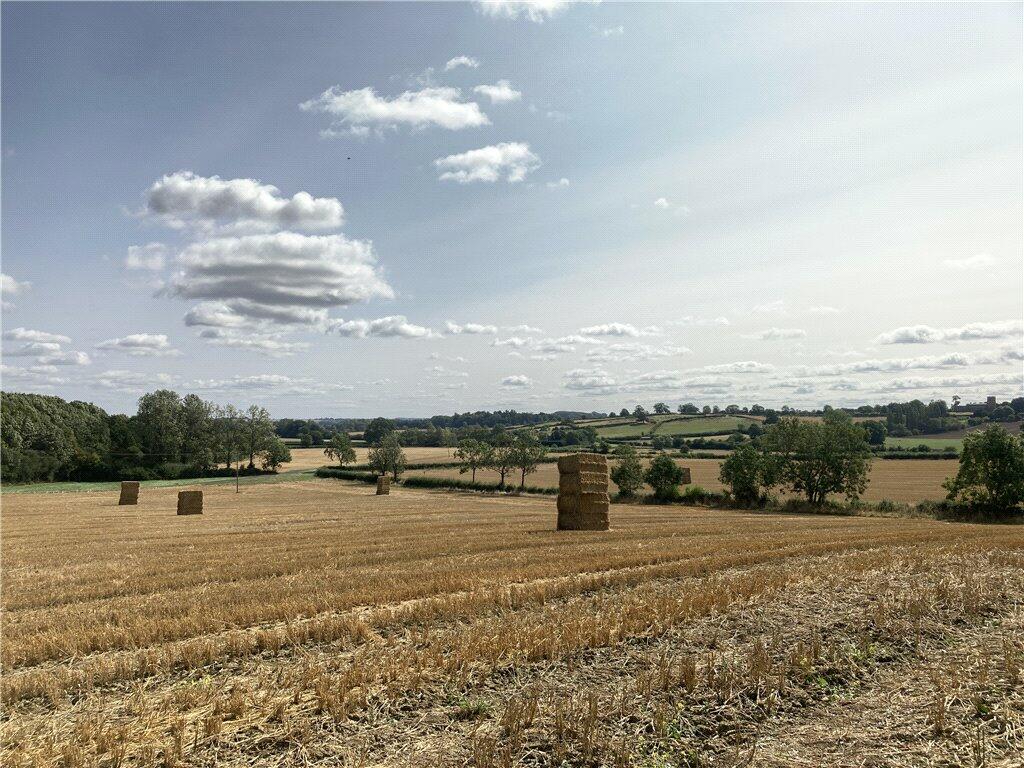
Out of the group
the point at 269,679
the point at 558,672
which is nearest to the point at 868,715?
the point at 558,672

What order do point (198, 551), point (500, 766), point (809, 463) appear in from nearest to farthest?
point (500, 766)
point (198, 551)
point (809, 463)

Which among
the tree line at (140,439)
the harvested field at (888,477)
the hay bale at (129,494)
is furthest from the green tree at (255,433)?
the hay bale at (129,494)

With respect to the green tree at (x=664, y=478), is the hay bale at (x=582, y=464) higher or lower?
higher

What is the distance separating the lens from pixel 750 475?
5100cm

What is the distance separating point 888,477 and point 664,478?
29025 mm

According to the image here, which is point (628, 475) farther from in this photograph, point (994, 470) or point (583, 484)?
point (583, 484)

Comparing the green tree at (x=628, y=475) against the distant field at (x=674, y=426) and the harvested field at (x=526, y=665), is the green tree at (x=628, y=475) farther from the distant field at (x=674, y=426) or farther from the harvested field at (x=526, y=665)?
the distant field at (x=674, y=426)

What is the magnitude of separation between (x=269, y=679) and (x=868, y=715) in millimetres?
6217

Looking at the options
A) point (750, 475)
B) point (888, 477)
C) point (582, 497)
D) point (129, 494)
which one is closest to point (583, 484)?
point (582, 497)

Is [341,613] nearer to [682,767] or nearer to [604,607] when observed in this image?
[604,607]

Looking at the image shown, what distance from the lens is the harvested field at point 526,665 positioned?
5.39 m

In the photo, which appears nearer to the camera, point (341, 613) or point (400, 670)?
point (400, 670)

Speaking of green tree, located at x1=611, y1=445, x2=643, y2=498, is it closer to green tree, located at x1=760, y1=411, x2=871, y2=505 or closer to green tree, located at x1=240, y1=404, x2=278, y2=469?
green tree, located at x1=760, y1=411, x2=871, y2=505

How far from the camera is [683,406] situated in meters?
159
